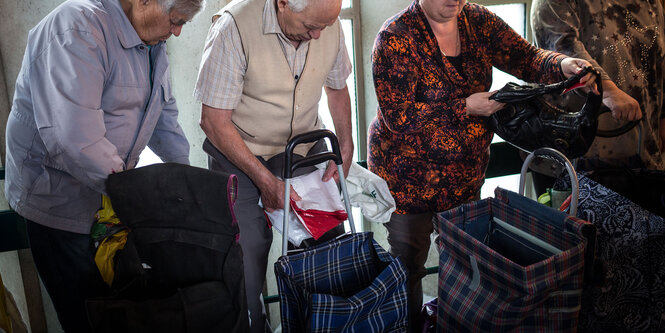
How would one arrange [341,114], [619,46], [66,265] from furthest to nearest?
[619,46] < [341,114] < [66,265]

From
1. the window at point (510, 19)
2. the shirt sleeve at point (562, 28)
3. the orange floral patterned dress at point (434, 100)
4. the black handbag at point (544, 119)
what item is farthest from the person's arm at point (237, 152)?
the window at point (510, 19)

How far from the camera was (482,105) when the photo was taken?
2.07 m

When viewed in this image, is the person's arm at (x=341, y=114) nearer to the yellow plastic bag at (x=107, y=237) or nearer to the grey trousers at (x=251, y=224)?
the grey trousers at (x=251, y=224)

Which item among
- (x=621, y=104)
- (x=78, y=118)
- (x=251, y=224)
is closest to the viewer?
(x=78, y=118)

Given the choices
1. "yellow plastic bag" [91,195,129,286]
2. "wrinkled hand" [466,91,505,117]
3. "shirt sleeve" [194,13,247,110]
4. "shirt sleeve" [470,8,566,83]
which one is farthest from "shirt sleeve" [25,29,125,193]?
"shirt sleeve" [470,8,566,83]

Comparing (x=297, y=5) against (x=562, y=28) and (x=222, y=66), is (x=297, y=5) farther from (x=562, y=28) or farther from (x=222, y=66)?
(x=562, y=28)

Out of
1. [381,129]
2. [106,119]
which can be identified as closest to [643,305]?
[381,129]

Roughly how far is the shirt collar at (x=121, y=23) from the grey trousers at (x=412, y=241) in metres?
1.21

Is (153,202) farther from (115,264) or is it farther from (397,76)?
(397,76)

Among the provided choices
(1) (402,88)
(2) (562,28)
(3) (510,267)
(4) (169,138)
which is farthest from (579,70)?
(4) (169,138)

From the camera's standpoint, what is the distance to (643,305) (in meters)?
1.84

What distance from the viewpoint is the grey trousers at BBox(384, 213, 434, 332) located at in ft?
7.56

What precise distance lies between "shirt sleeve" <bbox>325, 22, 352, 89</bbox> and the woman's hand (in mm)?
826

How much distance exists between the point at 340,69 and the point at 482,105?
0.56 m
